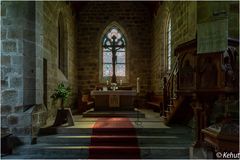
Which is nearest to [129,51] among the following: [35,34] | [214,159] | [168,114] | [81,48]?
[81,48]

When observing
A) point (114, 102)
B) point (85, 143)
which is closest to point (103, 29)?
point (114, 102)

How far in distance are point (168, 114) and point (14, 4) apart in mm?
4246

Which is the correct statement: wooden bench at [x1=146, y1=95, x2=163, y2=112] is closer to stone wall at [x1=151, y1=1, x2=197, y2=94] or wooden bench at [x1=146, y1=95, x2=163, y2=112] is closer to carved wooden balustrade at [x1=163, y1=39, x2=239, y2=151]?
stone wall at [x1=151, y1=1, x2=197, y2=94]

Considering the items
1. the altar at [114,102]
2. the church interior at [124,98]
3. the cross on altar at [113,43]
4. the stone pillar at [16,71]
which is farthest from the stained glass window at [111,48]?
the stone pillar at [16,71]

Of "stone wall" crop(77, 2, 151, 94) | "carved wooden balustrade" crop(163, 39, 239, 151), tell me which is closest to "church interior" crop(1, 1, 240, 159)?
"carved wooden balustrade" crop(163, 39, 239, 151)

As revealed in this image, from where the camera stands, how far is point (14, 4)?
6.08 metres

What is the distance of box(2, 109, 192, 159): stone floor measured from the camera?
5.54 meters

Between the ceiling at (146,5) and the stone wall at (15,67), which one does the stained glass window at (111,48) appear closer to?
the ceiling at (146,5)

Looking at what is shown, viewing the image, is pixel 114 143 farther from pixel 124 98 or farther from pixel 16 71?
pixel 124 98

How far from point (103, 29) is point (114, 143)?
8.96m

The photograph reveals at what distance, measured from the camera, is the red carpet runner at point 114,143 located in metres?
5.53

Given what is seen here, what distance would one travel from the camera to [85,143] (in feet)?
19.7

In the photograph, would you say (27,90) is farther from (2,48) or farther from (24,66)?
(2,48)

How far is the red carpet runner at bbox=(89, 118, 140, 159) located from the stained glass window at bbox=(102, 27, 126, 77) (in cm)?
765
